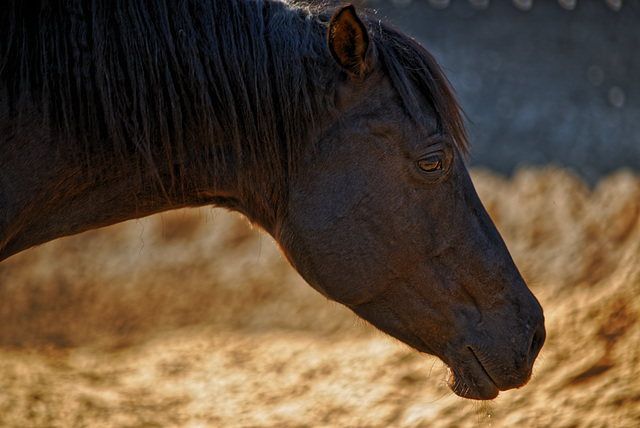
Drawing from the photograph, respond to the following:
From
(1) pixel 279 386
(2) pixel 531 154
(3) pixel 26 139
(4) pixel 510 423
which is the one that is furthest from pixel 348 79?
(2) pixel 531 154

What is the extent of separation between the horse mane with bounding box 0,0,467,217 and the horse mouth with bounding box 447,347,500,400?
0.82 meters

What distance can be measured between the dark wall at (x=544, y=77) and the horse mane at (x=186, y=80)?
4.08m

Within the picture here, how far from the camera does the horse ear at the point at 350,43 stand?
1.69 m

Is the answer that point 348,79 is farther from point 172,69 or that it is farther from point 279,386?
point 279,386

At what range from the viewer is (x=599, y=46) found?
629 cm

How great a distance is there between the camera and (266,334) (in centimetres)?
489

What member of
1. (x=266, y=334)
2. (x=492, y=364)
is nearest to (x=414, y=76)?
(x=492, y=364)

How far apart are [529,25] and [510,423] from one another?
5.04 meters

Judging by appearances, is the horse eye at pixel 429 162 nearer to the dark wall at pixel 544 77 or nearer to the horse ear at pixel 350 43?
the horse ear at pixel 350 43

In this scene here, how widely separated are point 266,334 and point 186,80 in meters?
3.43

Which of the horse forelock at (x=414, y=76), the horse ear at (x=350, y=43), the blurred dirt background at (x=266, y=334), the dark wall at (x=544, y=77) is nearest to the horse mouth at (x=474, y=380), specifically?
the horse forelock at (x=414, y=76)

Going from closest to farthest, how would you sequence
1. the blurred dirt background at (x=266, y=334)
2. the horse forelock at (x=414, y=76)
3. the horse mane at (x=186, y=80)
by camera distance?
1. the horse mane at (x=186, y=80)
2. the horse forelock at (x=414, y=76)
3. the blurred dirt background at (x=266, y=334)

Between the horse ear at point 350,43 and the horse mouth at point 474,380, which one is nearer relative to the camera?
the horse ear at point 350,43

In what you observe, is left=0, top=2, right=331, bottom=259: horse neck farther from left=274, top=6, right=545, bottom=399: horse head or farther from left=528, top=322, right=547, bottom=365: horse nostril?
left=528, top=322, right=547, bottom=365: horse nostril
